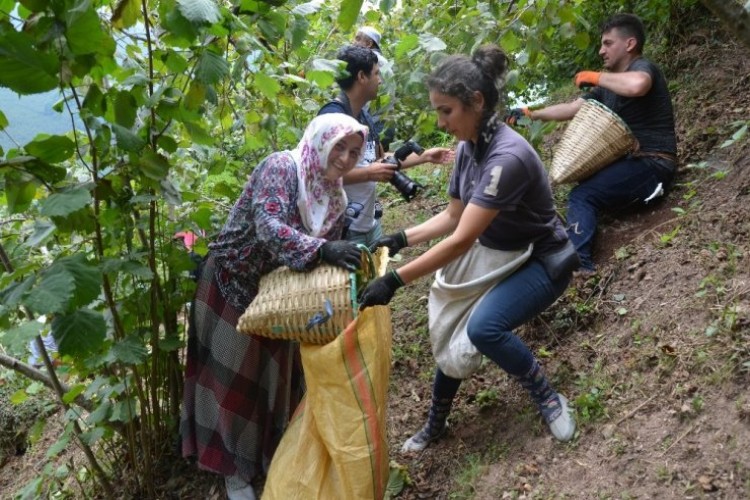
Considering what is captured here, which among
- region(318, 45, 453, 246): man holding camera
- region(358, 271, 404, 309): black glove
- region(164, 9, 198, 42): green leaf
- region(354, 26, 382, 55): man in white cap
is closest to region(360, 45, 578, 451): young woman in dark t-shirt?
region(358, 271, 404, 309): black glove

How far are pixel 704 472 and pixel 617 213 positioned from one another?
189 cm

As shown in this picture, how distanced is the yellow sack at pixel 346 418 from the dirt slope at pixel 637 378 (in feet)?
1.47

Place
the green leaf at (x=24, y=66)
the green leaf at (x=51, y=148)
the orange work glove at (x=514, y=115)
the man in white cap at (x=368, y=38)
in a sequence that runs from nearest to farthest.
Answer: the green leaf at (x=24, y=66)
the green leaf at (x=51, y=148)
the orange work glove at (x=514, y=115)
the man in white cap at (x=368, y=38)

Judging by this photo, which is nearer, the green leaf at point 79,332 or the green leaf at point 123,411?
the green leaf at point 79,332

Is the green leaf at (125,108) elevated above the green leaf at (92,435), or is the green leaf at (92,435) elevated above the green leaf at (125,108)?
the green leaf at (125,108)

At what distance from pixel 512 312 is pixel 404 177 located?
3.04 ft

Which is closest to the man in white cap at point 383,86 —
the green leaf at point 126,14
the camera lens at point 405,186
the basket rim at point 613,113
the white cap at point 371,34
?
the white cap at point 371,34

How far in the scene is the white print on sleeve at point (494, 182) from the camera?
2205mm

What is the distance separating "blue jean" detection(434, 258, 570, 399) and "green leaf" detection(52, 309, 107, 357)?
1.25 m

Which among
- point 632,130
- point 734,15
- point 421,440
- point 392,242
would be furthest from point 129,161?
point 632,130

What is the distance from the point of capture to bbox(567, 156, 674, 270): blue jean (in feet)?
11.4

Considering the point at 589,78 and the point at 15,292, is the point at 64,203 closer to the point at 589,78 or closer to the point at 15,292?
the point at 15,292

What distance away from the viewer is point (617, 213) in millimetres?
3680

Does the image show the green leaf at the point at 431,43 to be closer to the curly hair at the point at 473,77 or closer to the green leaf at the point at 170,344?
the curly hair at the point at 473,77
